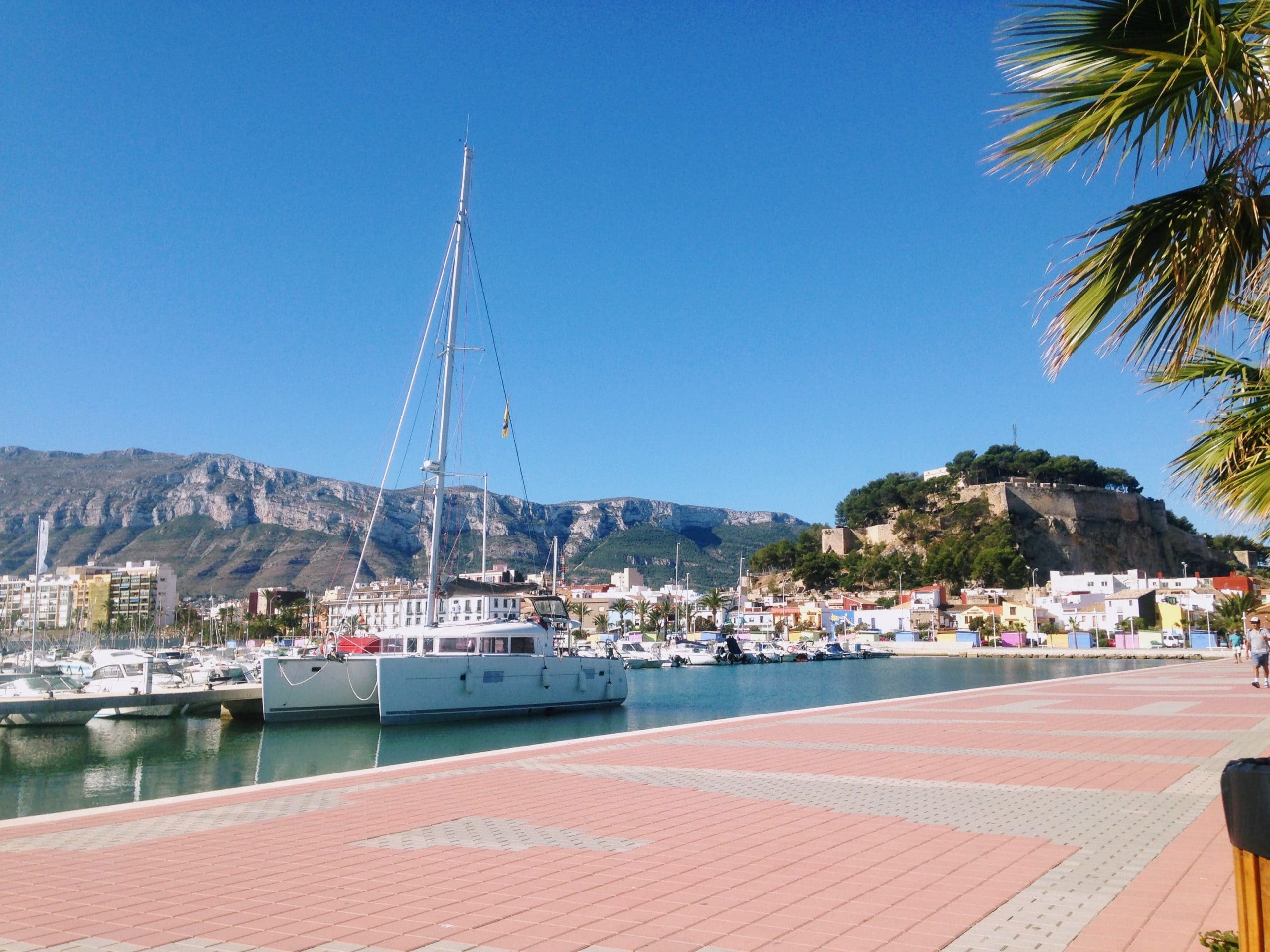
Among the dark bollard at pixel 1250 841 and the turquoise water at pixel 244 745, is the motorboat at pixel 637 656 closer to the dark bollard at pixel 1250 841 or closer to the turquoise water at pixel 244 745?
the turquoise water at pixel 244 745

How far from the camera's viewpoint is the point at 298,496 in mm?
191375

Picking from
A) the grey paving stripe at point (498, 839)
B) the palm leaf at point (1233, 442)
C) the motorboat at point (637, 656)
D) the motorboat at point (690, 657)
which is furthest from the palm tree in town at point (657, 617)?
the palm leaf at point (1233, 442)

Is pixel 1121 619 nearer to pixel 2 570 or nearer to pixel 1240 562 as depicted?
pixel 1240 562

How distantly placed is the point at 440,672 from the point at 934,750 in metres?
16.9

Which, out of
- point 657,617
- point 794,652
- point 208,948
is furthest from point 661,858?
point 657,617

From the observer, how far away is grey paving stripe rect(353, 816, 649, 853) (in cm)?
614

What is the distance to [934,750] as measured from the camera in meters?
11.2

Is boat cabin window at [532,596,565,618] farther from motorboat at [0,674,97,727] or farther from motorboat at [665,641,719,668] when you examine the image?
motorboat at [665,641,719,668]

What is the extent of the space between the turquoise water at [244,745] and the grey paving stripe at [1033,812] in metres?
10.4

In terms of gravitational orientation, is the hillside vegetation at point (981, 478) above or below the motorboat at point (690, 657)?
above

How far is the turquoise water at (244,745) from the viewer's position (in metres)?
16.8

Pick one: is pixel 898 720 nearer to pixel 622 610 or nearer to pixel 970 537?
pixel 622 610

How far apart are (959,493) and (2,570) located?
577ft

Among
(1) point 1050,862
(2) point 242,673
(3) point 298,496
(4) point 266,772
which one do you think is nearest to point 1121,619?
(2) point 242,673
